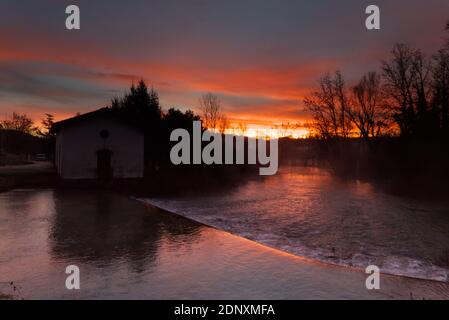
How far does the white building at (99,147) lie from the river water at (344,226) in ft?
26.2

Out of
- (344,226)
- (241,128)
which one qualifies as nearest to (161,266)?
(344,226)

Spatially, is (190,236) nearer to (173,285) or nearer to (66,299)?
(173,285)

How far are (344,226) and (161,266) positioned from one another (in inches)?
349

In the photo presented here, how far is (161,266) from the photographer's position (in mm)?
8586

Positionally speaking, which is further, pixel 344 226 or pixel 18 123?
pixel 18 123

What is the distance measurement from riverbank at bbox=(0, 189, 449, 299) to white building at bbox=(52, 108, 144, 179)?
12.9 m

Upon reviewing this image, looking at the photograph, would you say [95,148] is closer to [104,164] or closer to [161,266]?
[104,164]

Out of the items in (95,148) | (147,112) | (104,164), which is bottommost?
(104,164)

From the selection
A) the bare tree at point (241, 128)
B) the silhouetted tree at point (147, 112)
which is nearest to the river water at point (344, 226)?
the silhouetted tree at point (147, 112)

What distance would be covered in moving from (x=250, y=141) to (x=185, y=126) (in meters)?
30.6

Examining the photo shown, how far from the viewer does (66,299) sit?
6.56 meters

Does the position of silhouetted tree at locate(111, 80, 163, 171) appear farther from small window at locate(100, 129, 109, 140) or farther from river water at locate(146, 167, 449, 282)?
river water at locate(146, 167, 449, 282)

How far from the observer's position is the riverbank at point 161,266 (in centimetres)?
709
